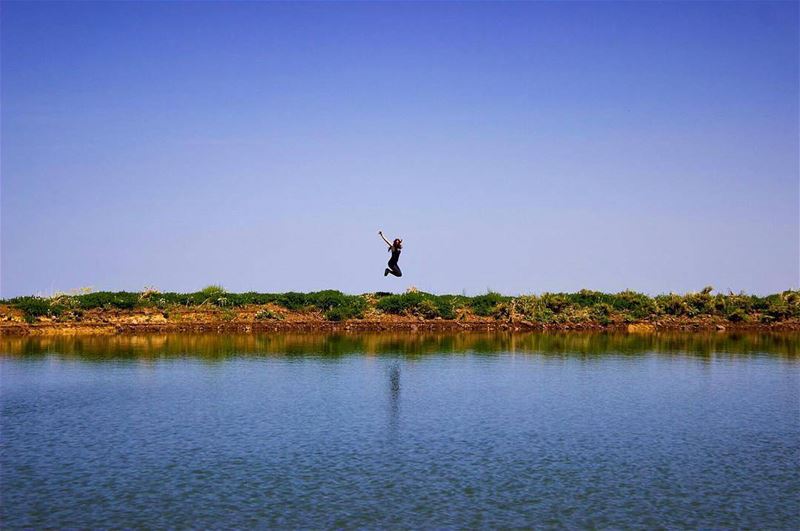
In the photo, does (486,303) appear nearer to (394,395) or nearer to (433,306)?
(433,306)

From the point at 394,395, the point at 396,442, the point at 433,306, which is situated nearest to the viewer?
the point at 396,442

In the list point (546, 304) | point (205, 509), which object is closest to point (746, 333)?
point (546, 304)

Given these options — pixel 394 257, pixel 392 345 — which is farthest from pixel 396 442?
pixel 394 257

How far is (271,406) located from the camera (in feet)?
99.9

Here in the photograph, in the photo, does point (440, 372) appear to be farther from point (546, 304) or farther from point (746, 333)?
point (746, 333)

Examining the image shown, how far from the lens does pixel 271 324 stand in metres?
63.1

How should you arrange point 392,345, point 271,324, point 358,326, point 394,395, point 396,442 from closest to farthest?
point 396,442, point 394,395, point 392,345, point 271,324, point 358,326

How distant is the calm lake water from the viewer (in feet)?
60.1

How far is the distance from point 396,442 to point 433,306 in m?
41.8

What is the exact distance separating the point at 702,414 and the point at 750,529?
42.6 ft

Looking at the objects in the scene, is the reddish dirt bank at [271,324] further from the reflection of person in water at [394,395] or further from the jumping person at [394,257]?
the reflection of person in water at [394,395]

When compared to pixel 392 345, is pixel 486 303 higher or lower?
higher

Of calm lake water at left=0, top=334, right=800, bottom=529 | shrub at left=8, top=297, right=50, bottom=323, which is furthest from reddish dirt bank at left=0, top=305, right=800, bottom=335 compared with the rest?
calm lake water at left=0, top=334, right=800, bottom=529

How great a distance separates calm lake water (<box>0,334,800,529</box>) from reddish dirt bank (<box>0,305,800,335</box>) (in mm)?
14518
